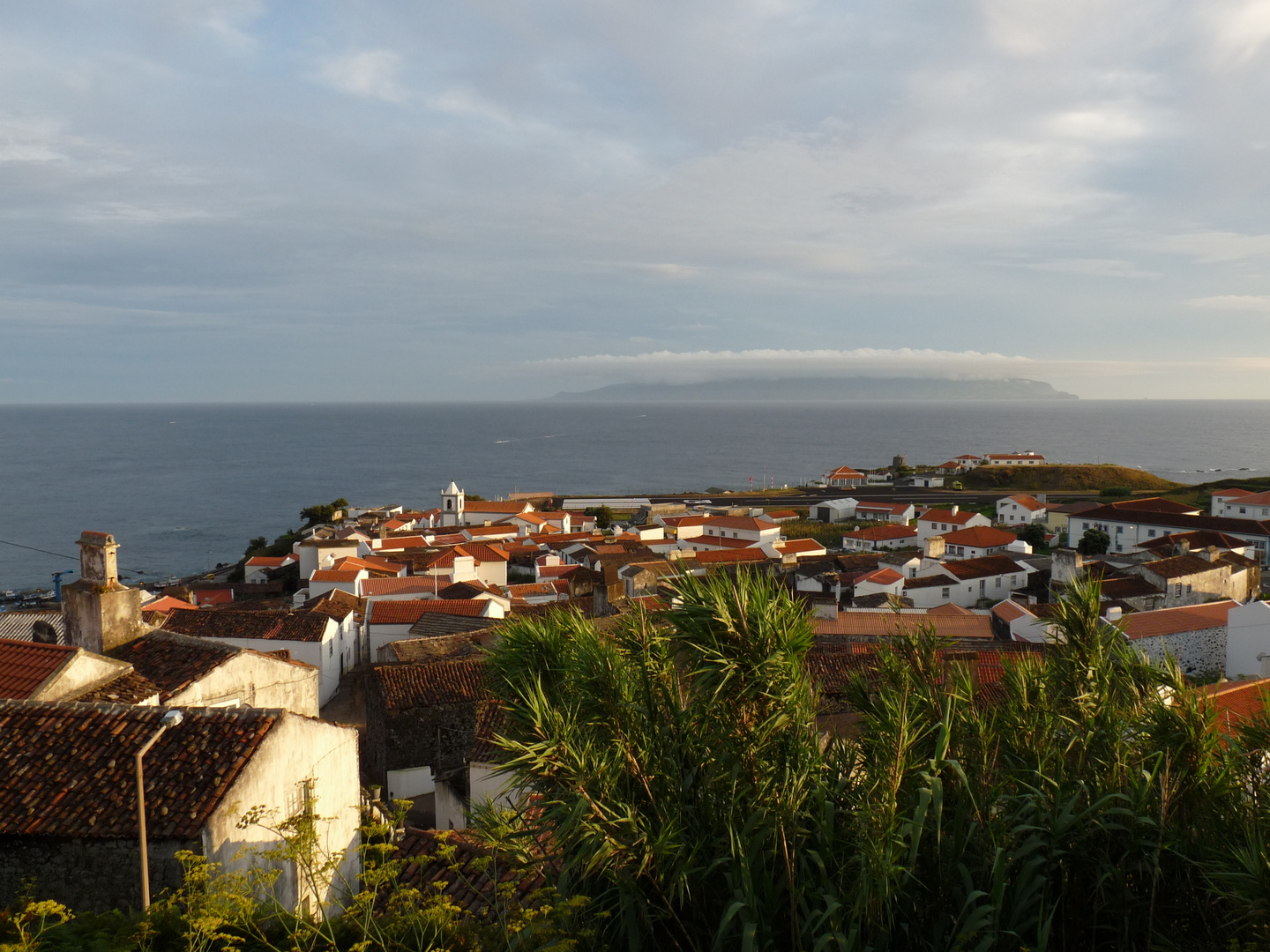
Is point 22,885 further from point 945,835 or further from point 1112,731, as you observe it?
point 1112,731

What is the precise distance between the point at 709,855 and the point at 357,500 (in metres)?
115

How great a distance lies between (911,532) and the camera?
60.1 meters

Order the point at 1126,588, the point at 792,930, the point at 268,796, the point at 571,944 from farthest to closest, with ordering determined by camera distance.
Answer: the point at 1126,588, the point at 268,796, the point at 792,930, the point at 571,944

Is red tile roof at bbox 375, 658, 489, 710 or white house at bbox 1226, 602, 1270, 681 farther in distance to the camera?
white house at bbox 1226, 602, 1270, 681

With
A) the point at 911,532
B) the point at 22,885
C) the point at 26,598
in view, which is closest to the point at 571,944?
the point at 22,885

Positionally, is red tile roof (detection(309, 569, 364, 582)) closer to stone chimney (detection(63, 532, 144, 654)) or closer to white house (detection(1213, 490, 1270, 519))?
stone chimney (detection(63, 532, 144, 654))

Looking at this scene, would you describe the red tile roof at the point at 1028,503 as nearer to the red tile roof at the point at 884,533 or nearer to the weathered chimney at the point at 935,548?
the red tile roof at the point at 884,533

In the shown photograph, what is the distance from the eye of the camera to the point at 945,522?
2461 inches

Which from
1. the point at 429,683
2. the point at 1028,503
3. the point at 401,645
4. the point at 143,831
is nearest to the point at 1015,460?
the point at 1028,503

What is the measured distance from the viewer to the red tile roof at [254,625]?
86.7ft

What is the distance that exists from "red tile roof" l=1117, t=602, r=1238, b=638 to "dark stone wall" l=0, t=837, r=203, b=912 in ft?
79.2

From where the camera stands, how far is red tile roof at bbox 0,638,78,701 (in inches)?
423

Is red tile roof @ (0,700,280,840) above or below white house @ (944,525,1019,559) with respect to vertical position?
above

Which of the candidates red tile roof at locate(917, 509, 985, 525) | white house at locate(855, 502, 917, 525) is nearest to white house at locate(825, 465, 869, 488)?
white house at locate(855, 502, 917, 525)
